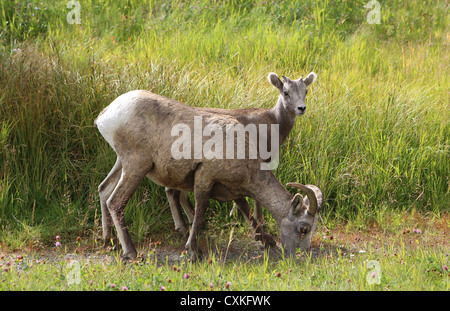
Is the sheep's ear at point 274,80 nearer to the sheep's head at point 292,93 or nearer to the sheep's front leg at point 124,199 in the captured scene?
the sheep's head at point 292,93

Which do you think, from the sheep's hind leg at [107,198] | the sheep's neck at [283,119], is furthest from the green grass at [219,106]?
the sheep's neck at [283,119]

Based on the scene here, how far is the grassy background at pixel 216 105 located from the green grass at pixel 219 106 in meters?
0.02

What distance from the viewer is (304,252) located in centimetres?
616

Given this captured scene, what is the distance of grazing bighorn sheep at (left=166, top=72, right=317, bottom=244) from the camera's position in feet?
22.6

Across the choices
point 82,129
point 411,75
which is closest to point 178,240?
point 82,129

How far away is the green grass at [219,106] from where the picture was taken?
289 inches

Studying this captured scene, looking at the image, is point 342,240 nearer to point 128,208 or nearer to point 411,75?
point 128,208

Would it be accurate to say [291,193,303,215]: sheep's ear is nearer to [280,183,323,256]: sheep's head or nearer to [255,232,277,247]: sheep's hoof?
[280,183,323,256]: sheep's head

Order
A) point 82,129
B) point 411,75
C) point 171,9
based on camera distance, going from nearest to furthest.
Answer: point 82,129
point 411,75
point 171,9

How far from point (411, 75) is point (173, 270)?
623 centimetres

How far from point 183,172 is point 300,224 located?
4.36 feet

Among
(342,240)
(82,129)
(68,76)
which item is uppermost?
(68,76)
